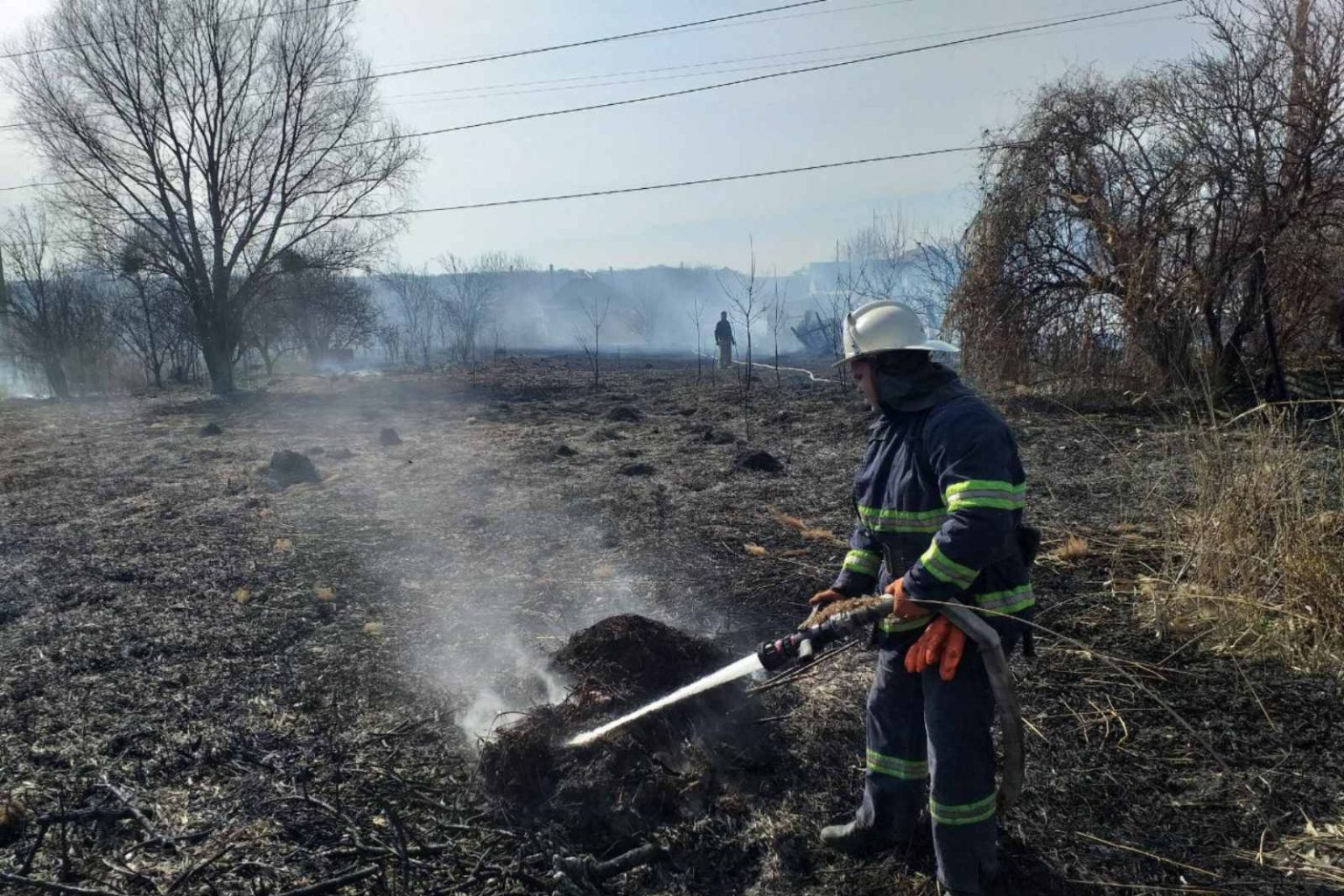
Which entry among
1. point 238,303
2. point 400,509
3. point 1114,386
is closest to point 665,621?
point 400,509

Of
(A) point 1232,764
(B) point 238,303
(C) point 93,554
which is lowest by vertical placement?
(A) point 1232,764

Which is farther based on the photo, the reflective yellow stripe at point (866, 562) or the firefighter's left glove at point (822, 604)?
the reflective yellow stripe at point (866, 562)

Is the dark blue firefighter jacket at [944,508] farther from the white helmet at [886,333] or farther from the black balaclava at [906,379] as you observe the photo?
the white helmet at [886,333]

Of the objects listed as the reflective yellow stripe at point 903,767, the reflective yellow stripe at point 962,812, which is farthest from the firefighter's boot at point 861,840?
the reflective yellow stripe at point 962,812

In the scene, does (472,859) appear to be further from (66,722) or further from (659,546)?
(659,546)

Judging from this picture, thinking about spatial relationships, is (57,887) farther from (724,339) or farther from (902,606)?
(724,339)

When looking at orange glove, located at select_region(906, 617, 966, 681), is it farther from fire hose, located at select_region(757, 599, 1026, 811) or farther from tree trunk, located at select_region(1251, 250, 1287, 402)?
tree trunk, located at select_region(1251, 250, 1287, 402)

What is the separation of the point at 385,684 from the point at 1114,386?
1167cm

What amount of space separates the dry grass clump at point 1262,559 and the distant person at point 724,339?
19513mm

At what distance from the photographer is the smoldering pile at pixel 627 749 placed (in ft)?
10.1

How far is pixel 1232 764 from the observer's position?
128 inches

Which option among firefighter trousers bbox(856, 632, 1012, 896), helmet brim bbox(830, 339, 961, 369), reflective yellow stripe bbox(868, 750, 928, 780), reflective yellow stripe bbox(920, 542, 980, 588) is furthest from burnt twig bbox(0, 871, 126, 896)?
helmet brim bbox(830, 339, 961, 369)

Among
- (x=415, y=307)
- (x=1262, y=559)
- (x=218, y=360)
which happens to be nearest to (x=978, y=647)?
(x=1262, y=559)

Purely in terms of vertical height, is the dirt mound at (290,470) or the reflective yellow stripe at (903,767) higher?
the dirt mound at (290,470)
